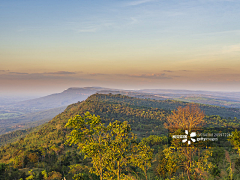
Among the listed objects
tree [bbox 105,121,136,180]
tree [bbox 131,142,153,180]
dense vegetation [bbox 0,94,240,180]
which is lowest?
dense vegetation [bbox 0,94,240,180]

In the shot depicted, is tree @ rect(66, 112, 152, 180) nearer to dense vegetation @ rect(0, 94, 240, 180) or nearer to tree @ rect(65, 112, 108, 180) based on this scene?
tree @ rect(65, 112, 108, 180)

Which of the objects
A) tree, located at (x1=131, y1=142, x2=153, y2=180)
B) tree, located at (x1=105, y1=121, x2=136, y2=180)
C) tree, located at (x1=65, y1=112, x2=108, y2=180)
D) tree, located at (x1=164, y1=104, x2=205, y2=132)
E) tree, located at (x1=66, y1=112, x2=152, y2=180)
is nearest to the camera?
tree, located at (x1=65, y1=112, x2=108, y2=180)

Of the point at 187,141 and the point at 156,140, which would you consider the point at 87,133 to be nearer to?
the point at 187,141

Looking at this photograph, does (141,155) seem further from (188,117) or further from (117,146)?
(188,117)

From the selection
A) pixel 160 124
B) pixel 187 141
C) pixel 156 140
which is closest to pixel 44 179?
pixel 187 141

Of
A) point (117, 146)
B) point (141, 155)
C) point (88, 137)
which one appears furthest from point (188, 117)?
point (88, 137)

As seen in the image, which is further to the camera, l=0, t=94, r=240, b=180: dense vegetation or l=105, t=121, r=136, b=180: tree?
Answer: l=0, t=94, r=240, b=180: dense vegetation

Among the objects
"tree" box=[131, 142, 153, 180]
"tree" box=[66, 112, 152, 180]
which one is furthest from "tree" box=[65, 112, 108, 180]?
"tree" box=[131, 142, 153, 180]

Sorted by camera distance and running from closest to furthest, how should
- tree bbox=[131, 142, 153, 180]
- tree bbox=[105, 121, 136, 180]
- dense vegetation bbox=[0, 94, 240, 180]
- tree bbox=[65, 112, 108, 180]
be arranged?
tree bbox=[65, 112, 108, 180] < tree bbox=[105, 121, 136, 180] < tree bbox=[131, 142, 153, 180] < dense vegetation bbox=[0, 94, 240, 180]
